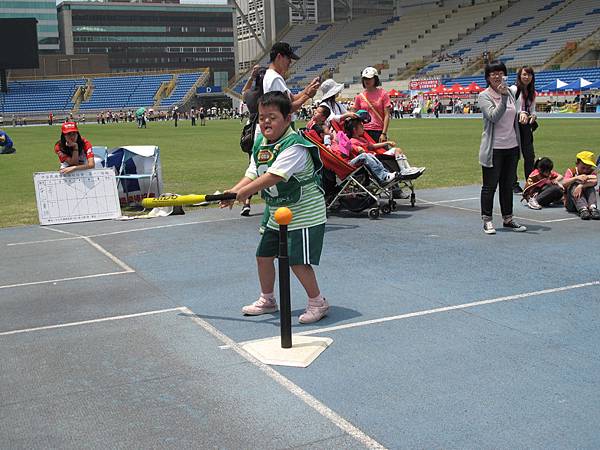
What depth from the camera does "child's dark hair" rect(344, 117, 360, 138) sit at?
36.1ft

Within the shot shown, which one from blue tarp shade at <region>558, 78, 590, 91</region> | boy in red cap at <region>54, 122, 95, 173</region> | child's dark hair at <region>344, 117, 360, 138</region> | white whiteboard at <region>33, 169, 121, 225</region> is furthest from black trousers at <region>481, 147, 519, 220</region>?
blue tarp shade at <region>558, 78, 590, 91</region>

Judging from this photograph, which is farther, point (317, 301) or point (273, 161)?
point (317, 301)

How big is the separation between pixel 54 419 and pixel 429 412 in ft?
6.49

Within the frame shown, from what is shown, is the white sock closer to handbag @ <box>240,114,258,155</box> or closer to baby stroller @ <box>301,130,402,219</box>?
handbag @ <box>240,114,258,155</box>

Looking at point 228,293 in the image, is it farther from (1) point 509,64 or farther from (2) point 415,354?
(1) point 509,64

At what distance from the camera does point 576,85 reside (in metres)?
52.8

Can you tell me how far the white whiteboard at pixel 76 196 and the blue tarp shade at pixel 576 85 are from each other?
46734 mm

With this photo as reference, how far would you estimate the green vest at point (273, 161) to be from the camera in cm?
553

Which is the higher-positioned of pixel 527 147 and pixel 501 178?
pixel 527 147

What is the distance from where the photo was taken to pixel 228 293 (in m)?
6.70

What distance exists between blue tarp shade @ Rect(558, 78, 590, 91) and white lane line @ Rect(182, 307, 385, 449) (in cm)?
5131

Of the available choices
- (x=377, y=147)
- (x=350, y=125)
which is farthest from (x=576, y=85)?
(x=350, y=125)

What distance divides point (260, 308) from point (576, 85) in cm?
5160

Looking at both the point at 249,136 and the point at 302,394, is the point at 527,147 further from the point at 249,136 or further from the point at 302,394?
the point at 302,394
